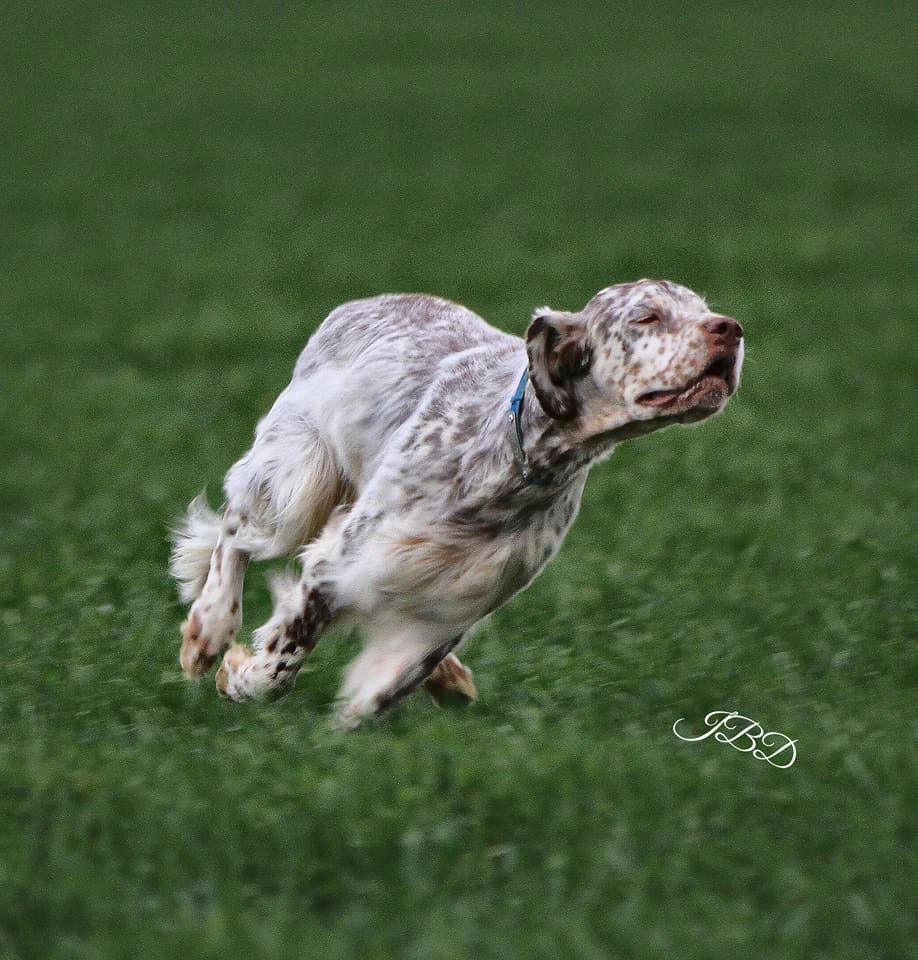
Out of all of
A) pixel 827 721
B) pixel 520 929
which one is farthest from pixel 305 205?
pixel 520 929

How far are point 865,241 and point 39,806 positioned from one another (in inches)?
503

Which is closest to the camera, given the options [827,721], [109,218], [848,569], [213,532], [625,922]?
[625,922]

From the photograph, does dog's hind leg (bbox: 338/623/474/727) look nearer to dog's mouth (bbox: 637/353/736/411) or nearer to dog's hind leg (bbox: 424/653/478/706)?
dog's hind leg (bbox: 424/653/478/706)

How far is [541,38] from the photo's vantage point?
29.9m

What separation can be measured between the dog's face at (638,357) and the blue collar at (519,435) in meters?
0.15

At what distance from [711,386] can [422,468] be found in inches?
37.1

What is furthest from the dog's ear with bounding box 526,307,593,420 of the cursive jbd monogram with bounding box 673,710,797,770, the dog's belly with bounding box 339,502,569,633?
the cursive jbd monogram with bounding box 673,710,797,770

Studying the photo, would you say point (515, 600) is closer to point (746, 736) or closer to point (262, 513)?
point (262, 513)

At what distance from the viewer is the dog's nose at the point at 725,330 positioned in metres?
4.02

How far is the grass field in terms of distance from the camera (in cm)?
375

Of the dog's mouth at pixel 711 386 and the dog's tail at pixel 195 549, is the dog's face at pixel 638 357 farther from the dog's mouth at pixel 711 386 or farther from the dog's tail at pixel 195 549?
the dog's tail at pixel 195 549

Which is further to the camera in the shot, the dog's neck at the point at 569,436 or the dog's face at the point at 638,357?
the dog's neck at the point at 569,436

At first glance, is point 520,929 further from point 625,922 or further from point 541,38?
point 541,38

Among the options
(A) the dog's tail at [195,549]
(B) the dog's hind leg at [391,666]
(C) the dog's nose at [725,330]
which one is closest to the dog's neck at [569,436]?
(C) the dog's nose at [725,330]
